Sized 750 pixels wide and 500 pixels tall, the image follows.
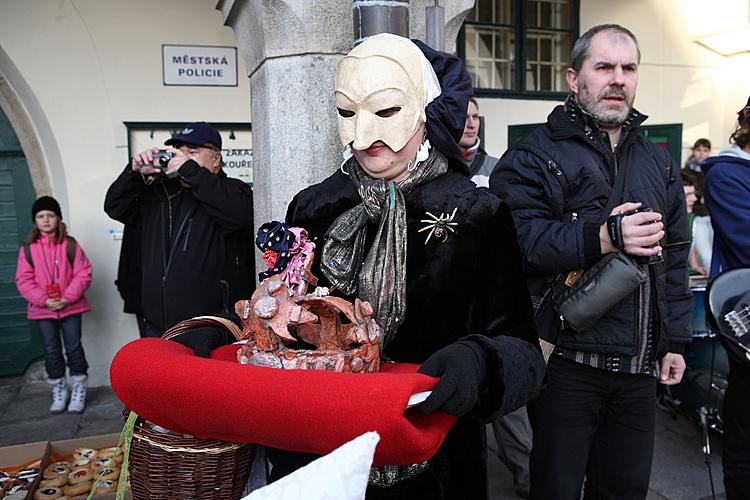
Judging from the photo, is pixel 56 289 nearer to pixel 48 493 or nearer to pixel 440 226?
pixel 48 493

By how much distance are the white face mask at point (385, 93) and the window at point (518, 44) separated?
196 inches

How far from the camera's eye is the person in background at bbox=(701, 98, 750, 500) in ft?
8.34

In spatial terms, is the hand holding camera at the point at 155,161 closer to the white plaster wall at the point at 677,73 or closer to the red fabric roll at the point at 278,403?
the red fabric roll at the point at 278,403

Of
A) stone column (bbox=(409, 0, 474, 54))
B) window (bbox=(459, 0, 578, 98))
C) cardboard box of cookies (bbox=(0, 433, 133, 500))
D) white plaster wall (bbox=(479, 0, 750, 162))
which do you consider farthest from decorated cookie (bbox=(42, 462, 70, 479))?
window (bbox=(459, 0, 578, 98))

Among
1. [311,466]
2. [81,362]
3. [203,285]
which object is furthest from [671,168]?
[81,362]

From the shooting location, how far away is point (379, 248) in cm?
164

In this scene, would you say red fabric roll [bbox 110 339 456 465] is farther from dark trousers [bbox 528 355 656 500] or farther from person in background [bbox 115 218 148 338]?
person in background [bbox 115 218 148 338]

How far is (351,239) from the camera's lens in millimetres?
1699

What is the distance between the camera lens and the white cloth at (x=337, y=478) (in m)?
0.76

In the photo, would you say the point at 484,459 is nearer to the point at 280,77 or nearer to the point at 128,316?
the point at 280,77

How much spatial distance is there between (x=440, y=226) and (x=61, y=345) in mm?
4513

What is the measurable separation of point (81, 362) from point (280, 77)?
A: 359 centimetres

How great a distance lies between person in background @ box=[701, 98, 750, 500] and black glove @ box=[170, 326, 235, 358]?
201 centimetres

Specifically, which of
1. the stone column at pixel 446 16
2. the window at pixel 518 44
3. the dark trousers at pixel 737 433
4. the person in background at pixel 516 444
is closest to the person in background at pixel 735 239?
the dark trousers at pixel 737 433
